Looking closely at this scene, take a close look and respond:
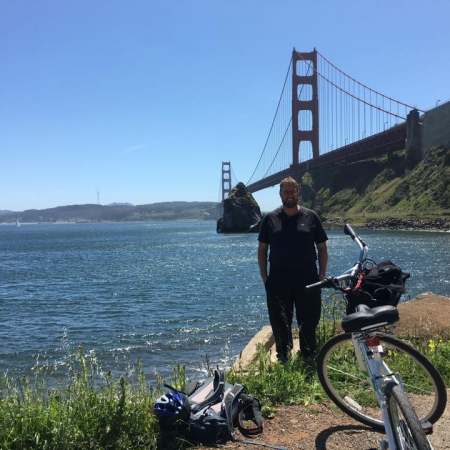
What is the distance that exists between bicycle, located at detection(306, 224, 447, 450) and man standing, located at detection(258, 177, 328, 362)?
→ 2.13 ft

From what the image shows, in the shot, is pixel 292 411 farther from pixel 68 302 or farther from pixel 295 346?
pixel 68 302

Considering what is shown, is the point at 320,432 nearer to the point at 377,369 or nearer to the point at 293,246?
the point at 377,369

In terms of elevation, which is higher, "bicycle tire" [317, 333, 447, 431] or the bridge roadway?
the bridge roadway

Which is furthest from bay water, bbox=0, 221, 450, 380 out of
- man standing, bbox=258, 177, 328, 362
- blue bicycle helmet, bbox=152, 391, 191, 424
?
blue bicycle helmet, bbox=152, 391, 191, 424

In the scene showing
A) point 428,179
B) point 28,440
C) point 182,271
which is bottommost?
point 182,271

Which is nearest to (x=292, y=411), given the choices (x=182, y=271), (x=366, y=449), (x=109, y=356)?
(x=366, y=449)

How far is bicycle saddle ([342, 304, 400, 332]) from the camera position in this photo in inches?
103

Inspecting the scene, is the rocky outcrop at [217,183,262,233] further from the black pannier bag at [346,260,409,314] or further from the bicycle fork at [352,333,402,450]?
the bicycle fork at [352,333,402,450]

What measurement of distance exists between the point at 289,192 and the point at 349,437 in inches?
79.4

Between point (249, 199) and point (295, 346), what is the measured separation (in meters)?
77.0

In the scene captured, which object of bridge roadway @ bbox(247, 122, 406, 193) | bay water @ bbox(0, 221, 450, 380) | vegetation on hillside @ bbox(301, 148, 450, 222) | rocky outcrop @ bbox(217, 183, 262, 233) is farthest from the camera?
rocky outcrop @ bbox(217, 183, 262, 233)

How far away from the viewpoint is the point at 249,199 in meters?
82.4

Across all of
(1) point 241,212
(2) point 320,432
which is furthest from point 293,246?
(1) point 241,212

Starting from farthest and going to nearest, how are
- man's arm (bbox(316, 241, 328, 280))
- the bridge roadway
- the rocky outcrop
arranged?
1. the rocky outcrop
2. the bridge roadway
3. man's arm (bbox(316, 241, 328, 280))
